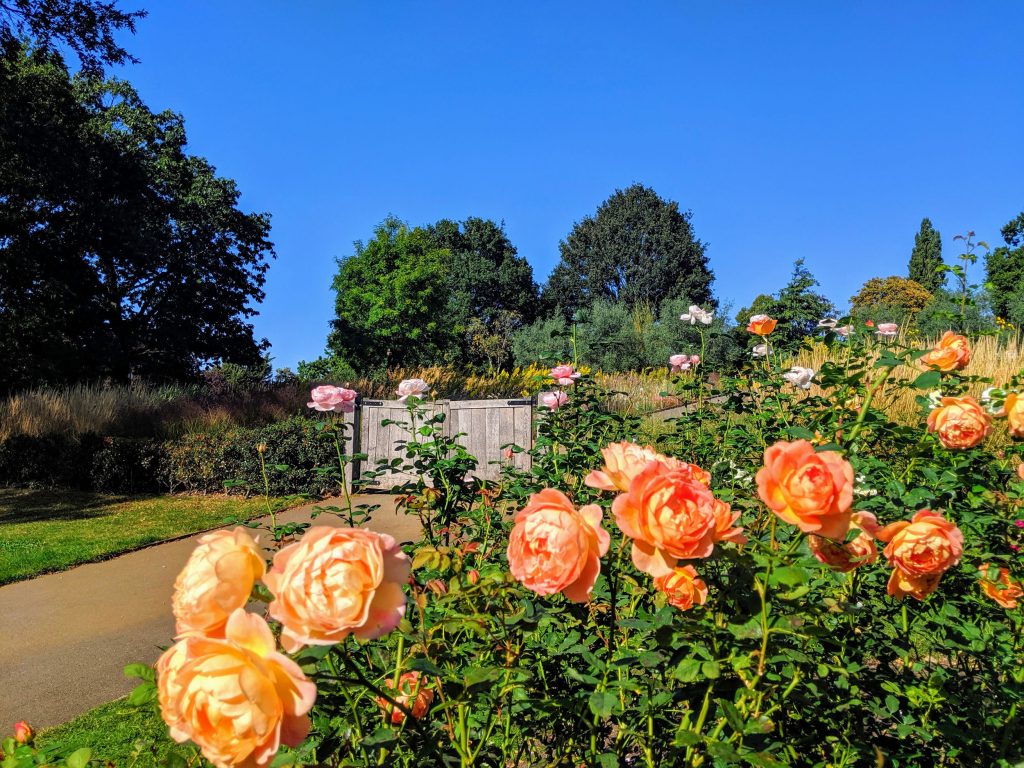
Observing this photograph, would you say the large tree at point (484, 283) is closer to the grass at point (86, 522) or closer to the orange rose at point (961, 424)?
the grass at point (86, 522)

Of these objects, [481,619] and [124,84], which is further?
[124,84]

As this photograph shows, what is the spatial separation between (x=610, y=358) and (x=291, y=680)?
2052 cm

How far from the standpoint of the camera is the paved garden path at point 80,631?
294 cm

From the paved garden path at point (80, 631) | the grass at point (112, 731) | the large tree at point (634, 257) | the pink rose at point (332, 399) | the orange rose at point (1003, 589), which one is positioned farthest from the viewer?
the large tree at point (634, 257)

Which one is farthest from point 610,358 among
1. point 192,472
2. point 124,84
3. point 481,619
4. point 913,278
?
point 913,278

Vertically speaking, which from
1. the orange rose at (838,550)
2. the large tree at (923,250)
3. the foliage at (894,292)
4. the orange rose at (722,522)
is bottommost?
the orange rose at (838,550)

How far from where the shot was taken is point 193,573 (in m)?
0.61

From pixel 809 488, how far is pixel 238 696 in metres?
0.60

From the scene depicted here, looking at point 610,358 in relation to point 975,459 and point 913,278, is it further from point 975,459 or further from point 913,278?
point 913,278

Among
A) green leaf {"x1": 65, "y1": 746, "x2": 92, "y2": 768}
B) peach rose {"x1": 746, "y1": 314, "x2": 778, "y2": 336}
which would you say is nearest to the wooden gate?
peach rose {"x1": 746, "y1": 314, "x2": 778, "y2": 336}

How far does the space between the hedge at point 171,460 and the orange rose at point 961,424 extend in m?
7.12

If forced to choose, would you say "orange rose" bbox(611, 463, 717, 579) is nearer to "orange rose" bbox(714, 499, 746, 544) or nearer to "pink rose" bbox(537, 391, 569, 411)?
"orange rose" bbox(714, 499, 746, 544)

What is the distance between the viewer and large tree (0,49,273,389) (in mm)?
13016

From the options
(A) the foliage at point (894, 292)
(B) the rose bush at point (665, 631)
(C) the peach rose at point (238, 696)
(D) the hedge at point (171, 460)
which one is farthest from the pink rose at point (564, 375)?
(A) the foliage at point (894, 292)
